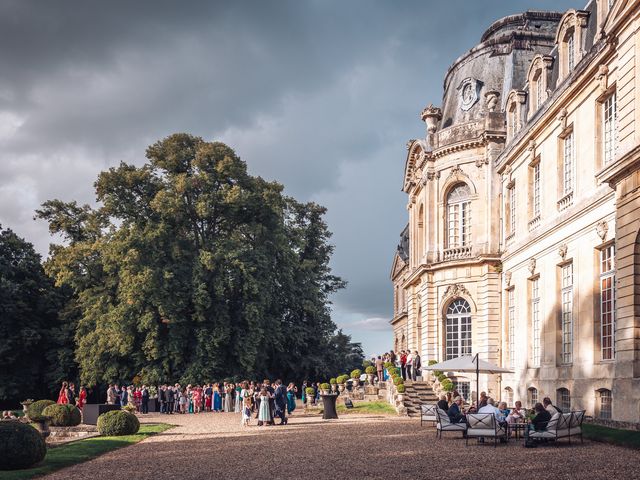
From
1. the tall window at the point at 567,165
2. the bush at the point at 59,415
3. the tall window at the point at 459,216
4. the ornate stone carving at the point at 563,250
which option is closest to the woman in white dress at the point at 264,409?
the bush at the point at 59,415

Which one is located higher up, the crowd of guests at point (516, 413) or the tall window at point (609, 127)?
the tall window at point (609, 127)

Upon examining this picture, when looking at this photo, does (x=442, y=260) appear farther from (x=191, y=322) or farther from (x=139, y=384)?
(x=139, y=384)

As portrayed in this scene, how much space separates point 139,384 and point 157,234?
775cm

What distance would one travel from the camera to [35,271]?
4569 centimetres

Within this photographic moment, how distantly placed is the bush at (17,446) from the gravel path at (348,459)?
2.21 ft

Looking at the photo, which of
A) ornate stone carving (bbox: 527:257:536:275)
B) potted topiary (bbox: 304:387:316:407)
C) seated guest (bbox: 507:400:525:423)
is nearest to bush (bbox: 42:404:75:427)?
seated guest (bbox: 507:400:525:423)

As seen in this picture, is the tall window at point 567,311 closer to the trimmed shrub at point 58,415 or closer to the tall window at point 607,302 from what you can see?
the tall window at point 607,302

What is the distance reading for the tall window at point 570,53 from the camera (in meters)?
25.0

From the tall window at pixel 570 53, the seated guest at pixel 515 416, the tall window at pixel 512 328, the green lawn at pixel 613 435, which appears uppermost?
the tall window at pixel 570 53

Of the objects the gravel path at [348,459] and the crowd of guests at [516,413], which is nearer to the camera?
the gravel path at [348,459]

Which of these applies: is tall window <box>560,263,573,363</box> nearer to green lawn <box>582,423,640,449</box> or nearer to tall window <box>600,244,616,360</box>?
tall window <box>600,244,616,360</box>

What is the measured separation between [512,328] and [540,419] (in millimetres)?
14162

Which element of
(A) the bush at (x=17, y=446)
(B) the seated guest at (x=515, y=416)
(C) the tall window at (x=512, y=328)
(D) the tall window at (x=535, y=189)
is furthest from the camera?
(C) the tall window at (x=512, y=328)

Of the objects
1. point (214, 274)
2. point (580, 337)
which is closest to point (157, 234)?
point (214, 274)
